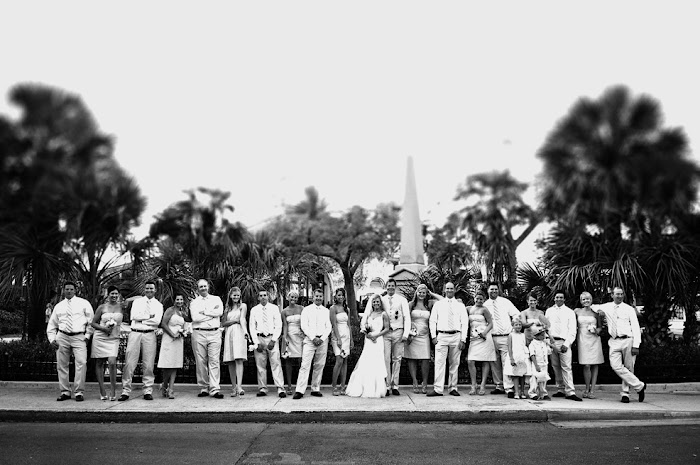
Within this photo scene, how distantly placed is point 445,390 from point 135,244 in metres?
10.6

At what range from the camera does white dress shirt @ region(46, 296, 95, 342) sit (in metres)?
9.48

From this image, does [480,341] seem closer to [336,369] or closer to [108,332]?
[336,369]

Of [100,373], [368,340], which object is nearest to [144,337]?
[100,373]

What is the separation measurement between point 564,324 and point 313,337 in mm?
4319

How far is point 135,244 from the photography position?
1535mm

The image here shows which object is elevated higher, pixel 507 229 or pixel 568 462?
pixel 507 229

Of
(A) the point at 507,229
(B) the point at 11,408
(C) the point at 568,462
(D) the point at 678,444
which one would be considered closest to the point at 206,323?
(B) the point at 11,408

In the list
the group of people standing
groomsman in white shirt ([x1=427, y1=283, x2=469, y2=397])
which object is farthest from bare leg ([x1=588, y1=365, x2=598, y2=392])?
groomsman in white shirt ([x1=427, y1=283, x2=469, y2=397])

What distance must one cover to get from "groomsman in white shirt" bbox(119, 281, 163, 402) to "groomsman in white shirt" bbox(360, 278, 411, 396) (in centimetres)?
359

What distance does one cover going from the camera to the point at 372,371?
34.9ft

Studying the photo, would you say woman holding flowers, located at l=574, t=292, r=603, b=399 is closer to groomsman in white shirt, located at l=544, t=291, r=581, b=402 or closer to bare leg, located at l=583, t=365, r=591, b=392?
bare leg, located at l=583, t=365, r=591, b=392

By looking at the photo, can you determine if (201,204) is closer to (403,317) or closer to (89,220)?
(89,220)

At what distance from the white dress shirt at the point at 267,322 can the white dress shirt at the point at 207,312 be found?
627mm

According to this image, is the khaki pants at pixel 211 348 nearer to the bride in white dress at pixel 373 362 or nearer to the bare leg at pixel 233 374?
the bare leg at pixel 233 374
